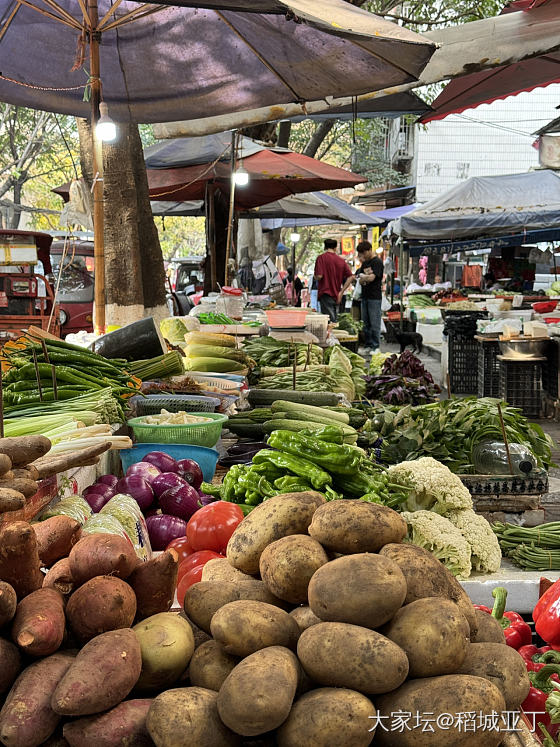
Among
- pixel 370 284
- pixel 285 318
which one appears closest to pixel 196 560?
pixel 285 318

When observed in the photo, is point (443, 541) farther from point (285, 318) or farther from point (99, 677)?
point (285, 318)

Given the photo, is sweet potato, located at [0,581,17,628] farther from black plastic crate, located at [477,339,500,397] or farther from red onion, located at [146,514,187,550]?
black plastic crate, located at [477,339,500,397]

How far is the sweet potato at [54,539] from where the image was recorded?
7.29 ft

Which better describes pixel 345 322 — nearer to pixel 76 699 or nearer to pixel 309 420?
pixel 309 420

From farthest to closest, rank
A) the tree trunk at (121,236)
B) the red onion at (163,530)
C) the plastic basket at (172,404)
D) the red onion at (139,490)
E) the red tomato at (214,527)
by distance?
the tree trunk at (121,236) → the plastic basket at (172,404) → the red onion at (139,490) → the red onion at (163,530) → the red tomato at (214,527)

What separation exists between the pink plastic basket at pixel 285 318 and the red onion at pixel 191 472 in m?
5.27

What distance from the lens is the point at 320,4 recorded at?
16.3 ft

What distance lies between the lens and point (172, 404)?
18.5 ft

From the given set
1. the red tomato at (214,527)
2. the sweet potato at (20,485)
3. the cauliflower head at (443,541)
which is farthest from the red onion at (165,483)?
the sweet potato at (20,485)

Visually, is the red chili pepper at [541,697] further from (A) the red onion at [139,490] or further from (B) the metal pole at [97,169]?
(B) the metal pole at [97,169]

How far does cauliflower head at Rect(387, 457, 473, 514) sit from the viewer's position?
412 cm

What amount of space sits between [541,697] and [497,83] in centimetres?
949

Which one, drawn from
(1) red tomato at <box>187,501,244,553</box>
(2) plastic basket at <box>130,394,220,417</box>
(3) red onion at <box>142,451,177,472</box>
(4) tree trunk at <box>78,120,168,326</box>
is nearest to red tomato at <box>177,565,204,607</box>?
(1) red tomato at <box>187,501,244,553</box>

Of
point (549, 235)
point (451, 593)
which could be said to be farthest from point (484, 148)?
point (451, 593)
